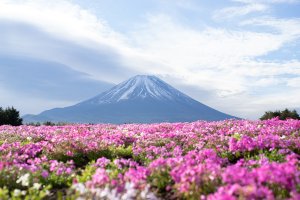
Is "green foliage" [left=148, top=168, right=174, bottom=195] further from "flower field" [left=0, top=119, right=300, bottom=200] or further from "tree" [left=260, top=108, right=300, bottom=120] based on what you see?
"tree" [left=260, top=108, right=300, bottom=120]

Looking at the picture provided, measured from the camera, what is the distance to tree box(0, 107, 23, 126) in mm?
38156

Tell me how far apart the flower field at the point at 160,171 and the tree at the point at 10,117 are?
79.8 feet

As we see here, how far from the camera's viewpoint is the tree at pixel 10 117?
1502 inches

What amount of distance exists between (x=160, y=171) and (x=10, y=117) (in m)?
32.6

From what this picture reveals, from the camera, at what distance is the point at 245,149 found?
11953mm

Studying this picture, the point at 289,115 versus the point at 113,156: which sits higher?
the point at 289,115

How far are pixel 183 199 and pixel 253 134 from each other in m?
8.30

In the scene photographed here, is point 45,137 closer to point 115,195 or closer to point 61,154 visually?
point 61,154

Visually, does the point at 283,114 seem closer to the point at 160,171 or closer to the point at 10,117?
the point at 10,117

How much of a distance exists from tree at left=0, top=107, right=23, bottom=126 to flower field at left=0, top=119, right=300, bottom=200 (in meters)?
24.3

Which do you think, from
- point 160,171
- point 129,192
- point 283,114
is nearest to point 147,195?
point 129,192

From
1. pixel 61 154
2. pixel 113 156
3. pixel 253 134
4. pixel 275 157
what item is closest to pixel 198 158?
pixel 275 157

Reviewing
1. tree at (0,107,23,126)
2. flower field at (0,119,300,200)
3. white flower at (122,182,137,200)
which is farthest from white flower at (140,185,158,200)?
tree at (0,107,23,126)

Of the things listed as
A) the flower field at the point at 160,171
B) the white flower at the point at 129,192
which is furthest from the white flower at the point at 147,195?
the white flower at the point at 129,192
